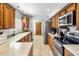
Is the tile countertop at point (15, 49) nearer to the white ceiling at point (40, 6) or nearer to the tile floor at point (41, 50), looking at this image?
the white ceiling at point (40, 6)

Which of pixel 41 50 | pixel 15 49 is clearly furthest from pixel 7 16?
pixel 41 50

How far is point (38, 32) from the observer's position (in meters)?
17.0

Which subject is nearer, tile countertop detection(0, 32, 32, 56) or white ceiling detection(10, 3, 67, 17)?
tile countertop detection(0, 32, 32, 56)

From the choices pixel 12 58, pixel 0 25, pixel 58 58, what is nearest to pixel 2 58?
pixel 12 58

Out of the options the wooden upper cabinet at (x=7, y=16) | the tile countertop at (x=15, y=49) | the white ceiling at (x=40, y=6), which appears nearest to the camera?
the tile countertop at (x=15, y=49)

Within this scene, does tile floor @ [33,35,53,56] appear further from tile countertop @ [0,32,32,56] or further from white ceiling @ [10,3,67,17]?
tile countertop @ [0,32,32,56]

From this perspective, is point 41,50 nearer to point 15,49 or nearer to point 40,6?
point 40,6

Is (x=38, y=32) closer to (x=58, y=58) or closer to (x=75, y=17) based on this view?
(x=75, y=17)

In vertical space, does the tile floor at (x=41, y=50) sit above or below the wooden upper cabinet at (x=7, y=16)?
below

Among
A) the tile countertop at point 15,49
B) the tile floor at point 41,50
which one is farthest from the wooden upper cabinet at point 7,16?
the tile floor at point 41,50

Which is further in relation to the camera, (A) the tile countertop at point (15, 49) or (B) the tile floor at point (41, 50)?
(B) the tile floor at point (41, 50)

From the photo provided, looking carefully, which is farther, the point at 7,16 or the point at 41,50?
the point at 41,50

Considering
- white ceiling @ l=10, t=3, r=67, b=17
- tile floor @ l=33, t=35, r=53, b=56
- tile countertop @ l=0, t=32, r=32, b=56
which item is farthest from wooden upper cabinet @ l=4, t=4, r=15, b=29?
tile floor @ l=33, t=35, r=53, b=56

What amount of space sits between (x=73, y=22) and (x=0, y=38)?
168 centimetres
